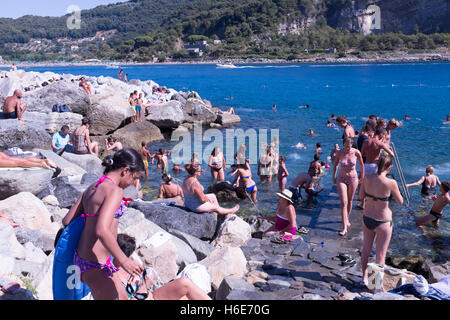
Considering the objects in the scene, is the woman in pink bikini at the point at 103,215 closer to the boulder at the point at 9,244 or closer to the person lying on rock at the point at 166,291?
the person lying on rock at the point at 166,291

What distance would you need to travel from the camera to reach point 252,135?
2214 centimetres

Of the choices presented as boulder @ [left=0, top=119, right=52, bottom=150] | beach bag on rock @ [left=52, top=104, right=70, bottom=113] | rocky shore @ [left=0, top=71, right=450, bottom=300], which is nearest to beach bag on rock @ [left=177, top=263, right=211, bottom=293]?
rocky shore @ [left=0, top=71, right=450, bottom=300]

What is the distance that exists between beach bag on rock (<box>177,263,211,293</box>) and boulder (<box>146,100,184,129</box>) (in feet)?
53.1

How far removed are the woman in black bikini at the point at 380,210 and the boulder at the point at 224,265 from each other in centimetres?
163

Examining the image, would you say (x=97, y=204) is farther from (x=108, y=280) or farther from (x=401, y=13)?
(x=401, y=13)

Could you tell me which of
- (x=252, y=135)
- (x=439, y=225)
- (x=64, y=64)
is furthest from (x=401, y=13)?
(x=439, y=225)

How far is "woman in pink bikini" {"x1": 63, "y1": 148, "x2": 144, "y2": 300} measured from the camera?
303 centimetres

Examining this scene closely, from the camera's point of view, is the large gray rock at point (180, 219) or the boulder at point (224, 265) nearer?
the boulder at point (224, 265)

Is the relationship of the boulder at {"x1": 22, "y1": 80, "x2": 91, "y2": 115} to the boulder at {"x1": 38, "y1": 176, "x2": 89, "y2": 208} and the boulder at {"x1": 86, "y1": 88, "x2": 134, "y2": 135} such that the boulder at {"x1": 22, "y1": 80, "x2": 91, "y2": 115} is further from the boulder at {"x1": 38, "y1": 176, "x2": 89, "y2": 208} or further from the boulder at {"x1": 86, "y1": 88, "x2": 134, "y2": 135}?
the boulder at {"x1": 38, "y1": 176, "x2": 89, "y2": 208}

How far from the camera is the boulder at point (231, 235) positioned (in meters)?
7.20

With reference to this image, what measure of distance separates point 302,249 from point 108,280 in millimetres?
4200

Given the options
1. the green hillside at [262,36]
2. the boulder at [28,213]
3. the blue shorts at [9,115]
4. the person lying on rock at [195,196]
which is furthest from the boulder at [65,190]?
the green hillside at [262,36]

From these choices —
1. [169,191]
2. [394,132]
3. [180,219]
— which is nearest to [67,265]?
[180,219]
